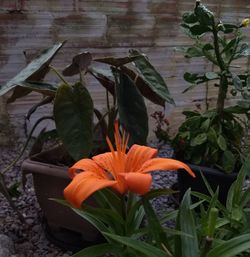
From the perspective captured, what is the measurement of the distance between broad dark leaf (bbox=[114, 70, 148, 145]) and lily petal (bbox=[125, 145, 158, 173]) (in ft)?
1.41

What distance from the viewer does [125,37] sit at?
2547mm

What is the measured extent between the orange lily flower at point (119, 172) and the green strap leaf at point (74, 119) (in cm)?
33

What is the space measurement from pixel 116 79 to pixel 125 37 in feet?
3.74

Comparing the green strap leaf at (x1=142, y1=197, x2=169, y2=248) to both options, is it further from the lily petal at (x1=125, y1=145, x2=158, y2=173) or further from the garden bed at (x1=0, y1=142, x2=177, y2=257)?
the garden bed at (x1=0, y1=142, x2=177, y2=257)

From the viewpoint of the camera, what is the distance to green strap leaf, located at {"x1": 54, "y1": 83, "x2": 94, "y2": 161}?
136 cm

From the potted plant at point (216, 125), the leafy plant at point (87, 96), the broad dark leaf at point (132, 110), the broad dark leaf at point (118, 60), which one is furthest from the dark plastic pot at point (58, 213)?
the potted plant at point (216, 125)

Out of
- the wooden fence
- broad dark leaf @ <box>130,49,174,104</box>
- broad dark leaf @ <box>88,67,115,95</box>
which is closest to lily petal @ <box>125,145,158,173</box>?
broad dark leaf @ <box>130,49,174,104</box>

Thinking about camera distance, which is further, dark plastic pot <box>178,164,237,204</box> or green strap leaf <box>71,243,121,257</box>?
dark plastic pot <box>178,164,237,204</box>

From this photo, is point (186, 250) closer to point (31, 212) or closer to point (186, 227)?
point (186, 227)

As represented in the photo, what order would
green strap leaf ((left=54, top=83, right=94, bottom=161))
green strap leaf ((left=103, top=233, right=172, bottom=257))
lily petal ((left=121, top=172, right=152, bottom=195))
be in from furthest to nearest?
1. green strap leaf ((left=54, top=83, right=94, bottom=161))
2. green strap leaf ((left=103, top=233, right=172, bottom=257))
3. lily petal ((left=121, top=172, right=152, bottom=195))

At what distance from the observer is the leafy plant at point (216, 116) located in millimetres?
1723

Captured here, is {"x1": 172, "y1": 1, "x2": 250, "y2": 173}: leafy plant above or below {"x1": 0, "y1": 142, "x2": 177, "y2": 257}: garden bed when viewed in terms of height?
above

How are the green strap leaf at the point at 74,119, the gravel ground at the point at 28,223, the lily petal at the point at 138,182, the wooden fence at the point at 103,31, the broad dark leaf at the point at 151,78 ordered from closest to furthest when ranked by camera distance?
the lily petal at the point at 138,182 < the green strap leaf at the point at 74,119 < the broad dark leaf at the point at 151,78 < the gravel ground at the point at 28,223 < the wooden fence at the point at 103,31

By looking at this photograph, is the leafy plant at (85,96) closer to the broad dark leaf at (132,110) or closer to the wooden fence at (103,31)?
the broad dark leaf at (132,110)
